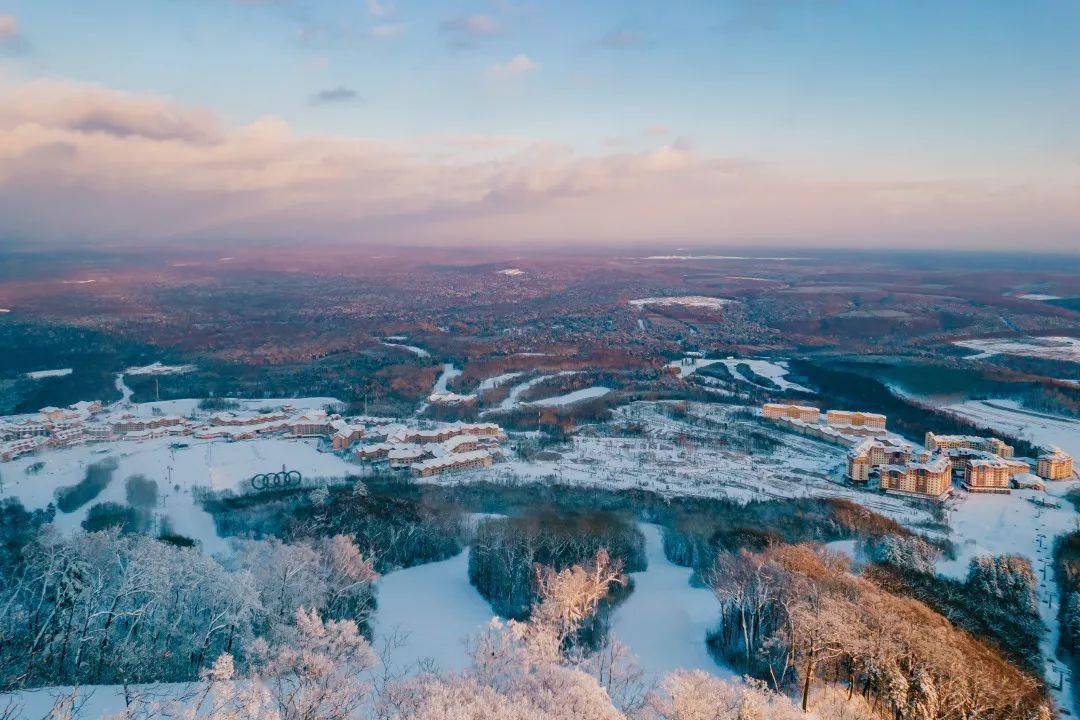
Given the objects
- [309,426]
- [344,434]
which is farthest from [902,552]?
[309,426]

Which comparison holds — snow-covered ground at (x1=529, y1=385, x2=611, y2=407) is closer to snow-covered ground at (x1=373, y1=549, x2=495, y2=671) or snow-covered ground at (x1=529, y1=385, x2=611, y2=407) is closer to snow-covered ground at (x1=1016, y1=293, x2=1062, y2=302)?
snow-covered ground at (x1=373, y1=549, x2=495, y2=671)

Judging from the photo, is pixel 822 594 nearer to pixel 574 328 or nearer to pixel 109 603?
pixel 109 603

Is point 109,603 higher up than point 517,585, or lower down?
higher up

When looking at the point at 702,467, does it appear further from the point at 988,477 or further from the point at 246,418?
the point at 246,418

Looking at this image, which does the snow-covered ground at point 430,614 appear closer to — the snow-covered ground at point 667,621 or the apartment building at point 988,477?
the snow-covered ground at point 667,621

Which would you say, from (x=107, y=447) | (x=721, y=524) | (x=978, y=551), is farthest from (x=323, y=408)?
(x=978, y=551)

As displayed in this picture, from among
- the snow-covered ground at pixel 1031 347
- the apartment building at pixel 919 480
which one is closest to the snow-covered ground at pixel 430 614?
the apartment building at pixel 919 480
